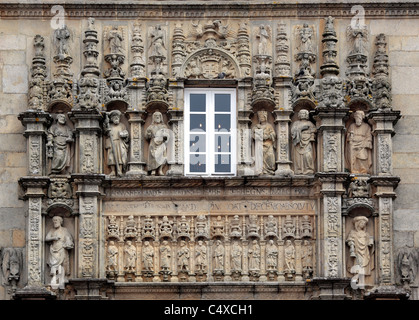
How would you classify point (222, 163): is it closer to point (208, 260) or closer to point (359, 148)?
point (208, 260)

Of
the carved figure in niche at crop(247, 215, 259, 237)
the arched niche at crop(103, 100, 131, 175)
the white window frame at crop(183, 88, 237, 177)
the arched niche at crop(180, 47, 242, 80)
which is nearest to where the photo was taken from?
the carved figure in niche at crop(247, 215, 259, 237)

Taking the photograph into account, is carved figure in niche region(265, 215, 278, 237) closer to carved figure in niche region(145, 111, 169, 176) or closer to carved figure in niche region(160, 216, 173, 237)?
carved figure in niche region(160, 216, 173, 237)

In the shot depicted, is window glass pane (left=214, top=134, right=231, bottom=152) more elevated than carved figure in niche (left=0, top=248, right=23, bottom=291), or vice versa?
window glass pane (left=214, top=134, right=231, bottom=152)

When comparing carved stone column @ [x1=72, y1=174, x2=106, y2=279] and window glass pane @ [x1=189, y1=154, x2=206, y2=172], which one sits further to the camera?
window glass pane @ [x1=189, y1=154, x2=206, y2=172]

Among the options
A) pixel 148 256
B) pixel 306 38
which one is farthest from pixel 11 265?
pixel 306 38

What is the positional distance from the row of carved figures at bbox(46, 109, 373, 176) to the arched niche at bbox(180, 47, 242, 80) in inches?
35.9

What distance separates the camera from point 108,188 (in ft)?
93.0

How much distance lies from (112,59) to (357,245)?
5.22 metres

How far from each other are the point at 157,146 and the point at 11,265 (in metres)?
3.15

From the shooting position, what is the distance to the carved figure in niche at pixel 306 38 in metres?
28.8

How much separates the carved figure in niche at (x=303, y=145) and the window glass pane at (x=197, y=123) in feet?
5.07

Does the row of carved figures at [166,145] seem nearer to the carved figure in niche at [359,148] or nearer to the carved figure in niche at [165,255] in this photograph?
the carved figure in niche at [359,148]

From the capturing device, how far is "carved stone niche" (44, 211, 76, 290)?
28016 mm

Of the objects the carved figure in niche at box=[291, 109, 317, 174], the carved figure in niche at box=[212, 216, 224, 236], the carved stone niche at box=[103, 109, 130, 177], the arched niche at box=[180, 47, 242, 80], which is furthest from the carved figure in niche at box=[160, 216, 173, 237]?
the arched niche at box=[180, 47, 242, 80]
